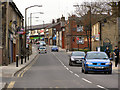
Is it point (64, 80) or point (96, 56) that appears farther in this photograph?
point (96, 56)

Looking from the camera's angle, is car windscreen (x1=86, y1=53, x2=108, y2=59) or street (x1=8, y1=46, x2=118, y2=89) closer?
street (x1=8, y1=46, x2=118, y2=89)

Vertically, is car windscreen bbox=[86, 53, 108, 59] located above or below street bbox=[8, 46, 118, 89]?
above

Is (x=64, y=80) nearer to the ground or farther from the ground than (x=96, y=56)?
nearer to the ground

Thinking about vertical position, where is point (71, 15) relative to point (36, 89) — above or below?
above

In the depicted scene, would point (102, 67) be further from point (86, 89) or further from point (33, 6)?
point (33, 6)

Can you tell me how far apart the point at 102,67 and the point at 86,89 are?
10.3 meters

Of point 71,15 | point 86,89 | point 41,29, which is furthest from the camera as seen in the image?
point 41,29

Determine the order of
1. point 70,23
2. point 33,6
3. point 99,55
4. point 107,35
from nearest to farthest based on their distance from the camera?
point 99,55
point 33,6
point 107,35
point 70,23

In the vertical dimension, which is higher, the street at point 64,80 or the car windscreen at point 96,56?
the car windscreen at point 96,56

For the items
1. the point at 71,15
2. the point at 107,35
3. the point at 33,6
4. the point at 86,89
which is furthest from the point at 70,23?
the point at 86,89

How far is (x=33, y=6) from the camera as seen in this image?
45656 millimetres

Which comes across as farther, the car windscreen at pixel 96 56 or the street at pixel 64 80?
the car windscreen at pixel 96 56

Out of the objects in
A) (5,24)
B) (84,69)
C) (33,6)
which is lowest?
(84,69)

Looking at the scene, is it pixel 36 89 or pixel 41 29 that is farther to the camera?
pixel 41 29
